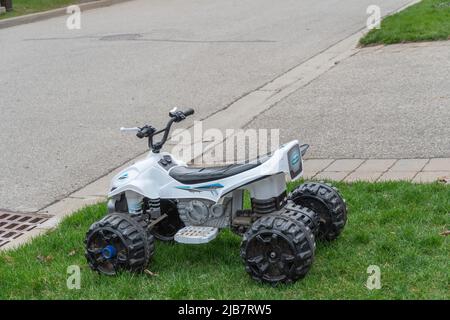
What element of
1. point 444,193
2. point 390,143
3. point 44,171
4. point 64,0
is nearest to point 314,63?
point 390,143

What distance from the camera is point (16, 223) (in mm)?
6078

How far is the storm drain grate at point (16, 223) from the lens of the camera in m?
5.77

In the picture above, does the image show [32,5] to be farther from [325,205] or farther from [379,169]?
[325,205]

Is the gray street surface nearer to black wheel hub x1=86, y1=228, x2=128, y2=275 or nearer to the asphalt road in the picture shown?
the asphalt road

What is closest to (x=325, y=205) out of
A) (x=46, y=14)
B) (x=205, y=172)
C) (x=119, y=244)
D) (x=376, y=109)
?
(x=205, y=172)

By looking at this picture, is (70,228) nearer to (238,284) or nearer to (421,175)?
(238,284)

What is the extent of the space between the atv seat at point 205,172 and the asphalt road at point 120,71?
85.7 inches

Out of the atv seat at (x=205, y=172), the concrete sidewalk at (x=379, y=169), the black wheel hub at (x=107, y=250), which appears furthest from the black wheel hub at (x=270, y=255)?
the concrete sidewalk at (x=379, y=169)

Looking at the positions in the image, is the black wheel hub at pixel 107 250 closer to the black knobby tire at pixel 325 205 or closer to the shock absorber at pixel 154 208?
the shock absorber at pixel 154 208

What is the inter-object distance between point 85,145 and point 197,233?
12.3ft

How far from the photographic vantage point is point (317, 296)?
4176 millimetres

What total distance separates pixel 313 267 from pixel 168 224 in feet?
3.43

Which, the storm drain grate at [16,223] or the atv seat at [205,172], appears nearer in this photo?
the atv seat at [205,172]

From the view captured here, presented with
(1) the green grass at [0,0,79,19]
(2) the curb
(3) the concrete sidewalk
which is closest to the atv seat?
(3) the concrete sidewalk
